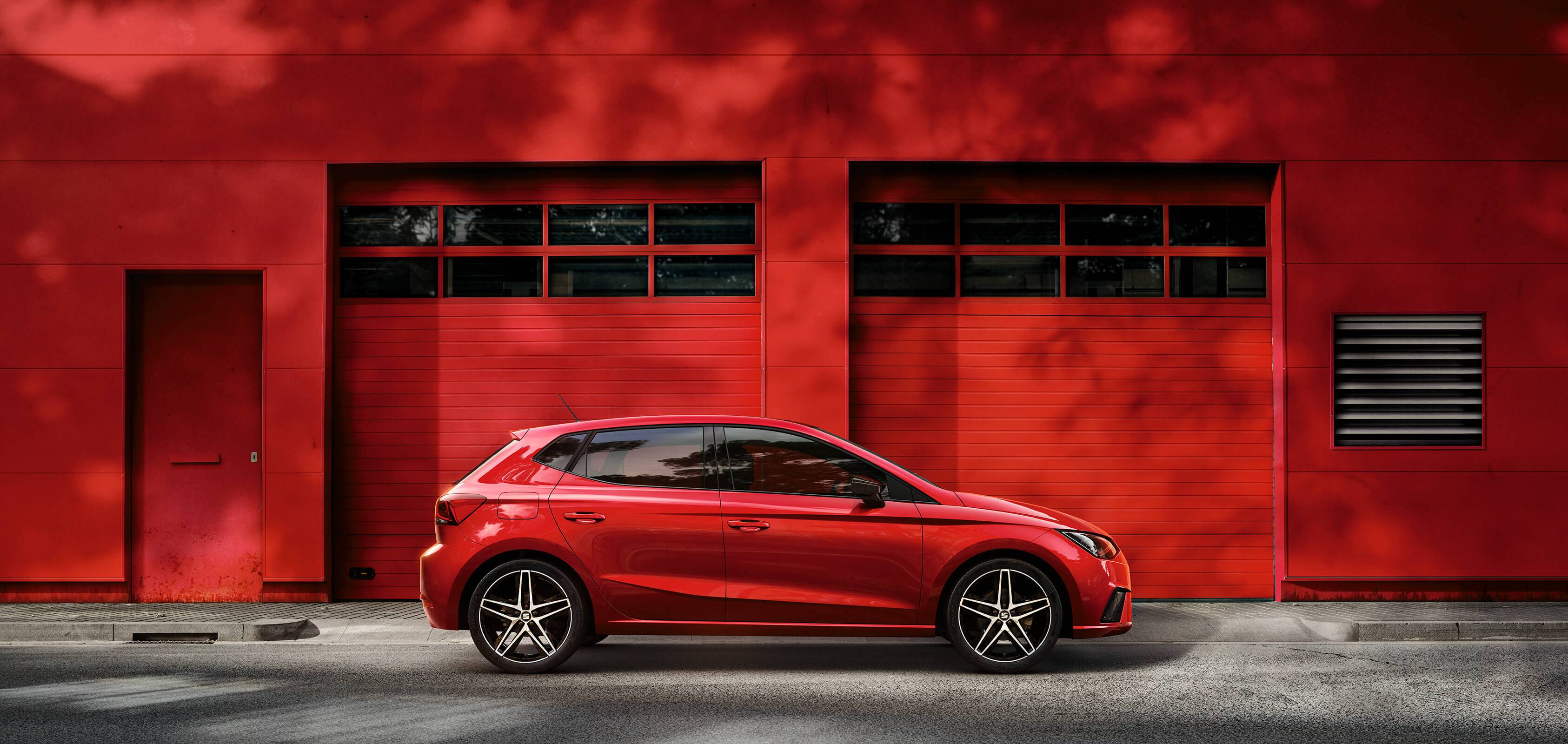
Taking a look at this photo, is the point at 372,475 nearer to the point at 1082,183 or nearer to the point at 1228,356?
the point at 1082,183

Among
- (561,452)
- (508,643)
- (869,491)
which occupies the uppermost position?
(561,452)

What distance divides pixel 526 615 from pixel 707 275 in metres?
4.49

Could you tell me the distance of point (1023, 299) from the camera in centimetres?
1076

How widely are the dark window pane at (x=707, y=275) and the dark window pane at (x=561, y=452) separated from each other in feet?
11.9

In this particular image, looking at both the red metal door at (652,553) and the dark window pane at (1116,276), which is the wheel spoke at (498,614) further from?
the dark window pane at (1116,276)

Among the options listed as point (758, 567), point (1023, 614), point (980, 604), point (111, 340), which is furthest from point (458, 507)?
point (111, 340)

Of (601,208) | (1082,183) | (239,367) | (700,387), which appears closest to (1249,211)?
(1082,183)

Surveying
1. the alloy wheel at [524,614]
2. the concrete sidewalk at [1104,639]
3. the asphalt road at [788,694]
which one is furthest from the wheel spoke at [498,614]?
the concrete sidewalk at [1104,639]

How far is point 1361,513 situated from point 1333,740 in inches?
222

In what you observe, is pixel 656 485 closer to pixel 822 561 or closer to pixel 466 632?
pixel 822 561

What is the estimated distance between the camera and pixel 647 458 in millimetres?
7332

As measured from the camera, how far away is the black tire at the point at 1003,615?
7.07 m

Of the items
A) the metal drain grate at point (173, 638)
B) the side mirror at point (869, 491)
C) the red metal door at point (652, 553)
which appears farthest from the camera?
the metal drain grate at point (173, 638)

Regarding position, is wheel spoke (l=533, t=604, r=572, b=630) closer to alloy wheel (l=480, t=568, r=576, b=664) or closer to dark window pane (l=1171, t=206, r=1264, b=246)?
alloy wheel (l=480, t=568, r=576, b=664)
